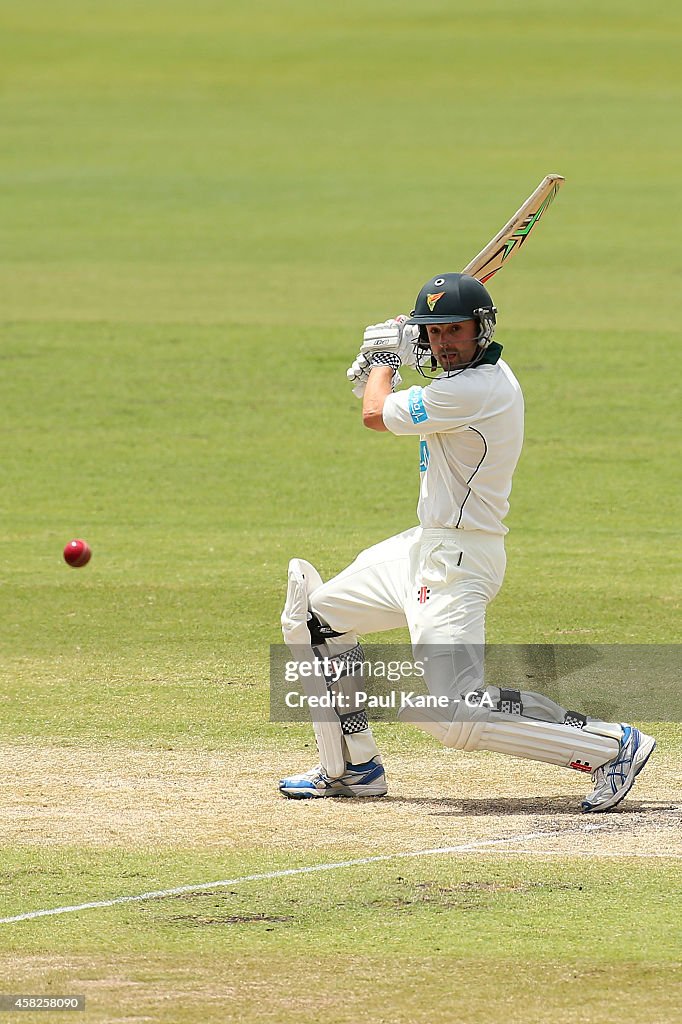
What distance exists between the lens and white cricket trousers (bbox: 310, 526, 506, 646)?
710cm

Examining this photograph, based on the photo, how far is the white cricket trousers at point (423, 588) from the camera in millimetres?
7098

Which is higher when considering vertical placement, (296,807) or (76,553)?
(76,553)

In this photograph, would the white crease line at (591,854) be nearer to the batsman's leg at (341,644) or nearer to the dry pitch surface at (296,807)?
the dry pitch surface at (296,807)

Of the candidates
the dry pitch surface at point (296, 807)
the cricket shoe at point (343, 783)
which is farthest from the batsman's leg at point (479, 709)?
the cricket shoe at point (343, 783)

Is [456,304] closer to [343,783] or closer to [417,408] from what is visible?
[417,408]

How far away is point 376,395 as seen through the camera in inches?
291

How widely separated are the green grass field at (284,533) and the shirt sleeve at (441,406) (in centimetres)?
159

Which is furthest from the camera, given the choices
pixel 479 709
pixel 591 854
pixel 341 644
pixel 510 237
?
pixel 510 237

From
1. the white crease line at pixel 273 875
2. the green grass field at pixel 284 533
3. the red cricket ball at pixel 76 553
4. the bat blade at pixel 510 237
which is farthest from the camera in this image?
the red cricket ball at pixel 76 553

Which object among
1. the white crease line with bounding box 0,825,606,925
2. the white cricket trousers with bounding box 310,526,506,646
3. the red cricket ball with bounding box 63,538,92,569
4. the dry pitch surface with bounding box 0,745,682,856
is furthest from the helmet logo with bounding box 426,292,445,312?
the red cricket ball with bounding box 63,538,92,569

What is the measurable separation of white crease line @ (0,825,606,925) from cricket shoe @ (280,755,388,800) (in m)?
0.80

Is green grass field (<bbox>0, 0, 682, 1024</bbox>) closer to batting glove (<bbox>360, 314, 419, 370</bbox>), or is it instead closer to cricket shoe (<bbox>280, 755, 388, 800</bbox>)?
cricket shoe (<bbox>280, 755, 388, 800</bbox>)

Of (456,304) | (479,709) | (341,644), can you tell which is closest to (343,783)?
(341,644)

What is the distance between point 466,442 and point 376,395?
17.8 inches
